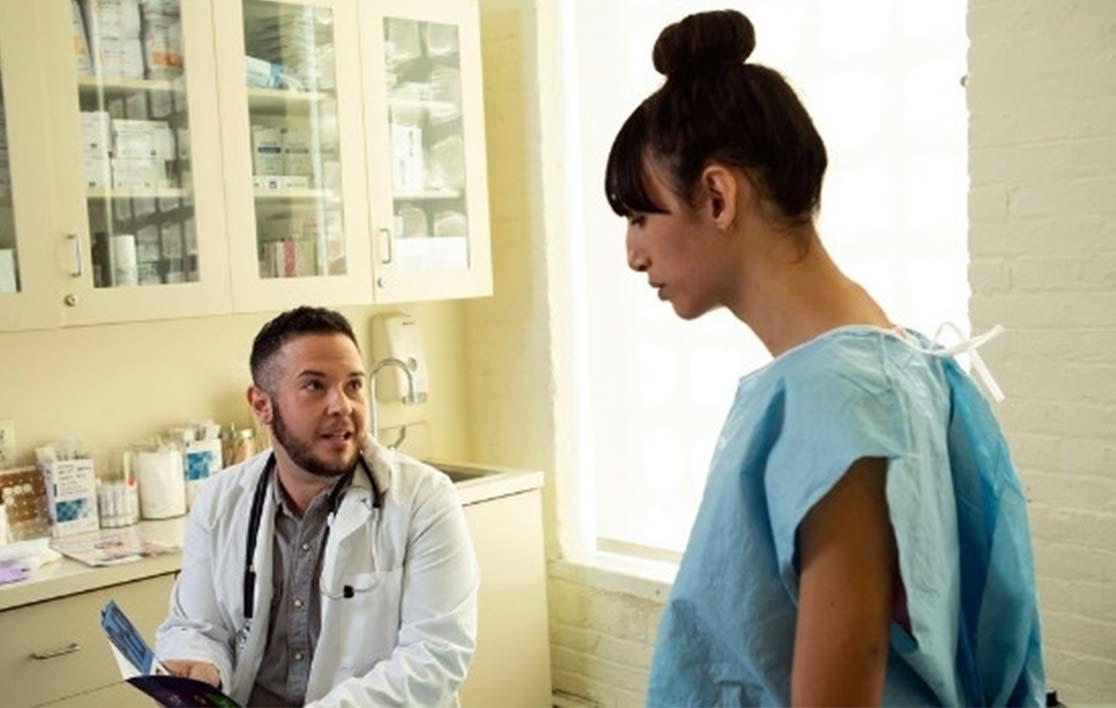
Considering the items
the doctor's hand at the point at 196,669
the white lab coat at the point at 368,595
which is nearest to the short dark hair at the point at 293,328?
the white lab coat at the point at 368,595

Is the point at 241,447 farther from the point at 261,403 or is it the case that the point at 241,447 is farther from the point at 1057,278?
the point at 1057,278

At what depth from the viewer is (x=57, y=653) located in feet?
7.28

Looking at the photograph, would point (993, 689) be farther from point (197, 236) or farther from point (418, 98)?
point (418, 98)

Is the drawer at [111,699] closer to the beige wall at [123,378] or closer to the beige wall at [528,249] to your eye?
the beige wall at [123,378]

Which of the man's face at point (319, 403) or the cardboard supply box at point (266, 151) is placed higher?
the cardboard supply box at point (266, 151)

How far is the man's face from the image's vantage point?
2.01m

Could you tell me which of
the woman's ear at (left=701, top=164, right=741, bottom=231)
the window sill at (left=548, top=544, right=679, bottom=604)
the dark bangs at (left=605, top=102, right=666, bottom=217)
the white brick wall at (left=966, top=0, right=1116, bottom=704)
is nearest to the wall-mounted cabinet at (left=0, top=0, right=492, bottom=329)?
the window sill at (left=548, top=544, right=679, bottom=604)

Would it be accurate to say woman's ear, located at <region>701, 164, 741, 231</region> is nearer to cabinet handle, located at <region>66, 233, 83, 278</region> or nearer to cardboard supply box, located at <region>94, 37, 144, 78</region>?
cabinet handle, located at <region>66, 233, 83, 278</region>

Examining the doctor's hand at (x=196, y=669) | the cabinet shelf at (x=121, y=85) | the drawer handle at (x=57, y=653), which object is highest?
the cabinet shelf at (x=121, y=85)

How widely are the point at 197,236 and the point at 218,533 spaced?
86 cm

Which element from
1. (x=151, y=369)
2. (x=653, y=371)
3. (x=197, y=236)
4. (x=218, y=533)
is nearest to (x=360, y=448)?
(x=218, y=533)

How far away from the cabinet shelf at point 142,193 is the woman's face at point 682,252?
178 cm

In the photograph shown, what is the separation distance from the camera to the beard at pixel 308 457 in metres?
2.00

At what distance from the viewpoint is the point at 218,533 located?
204 centimetres
